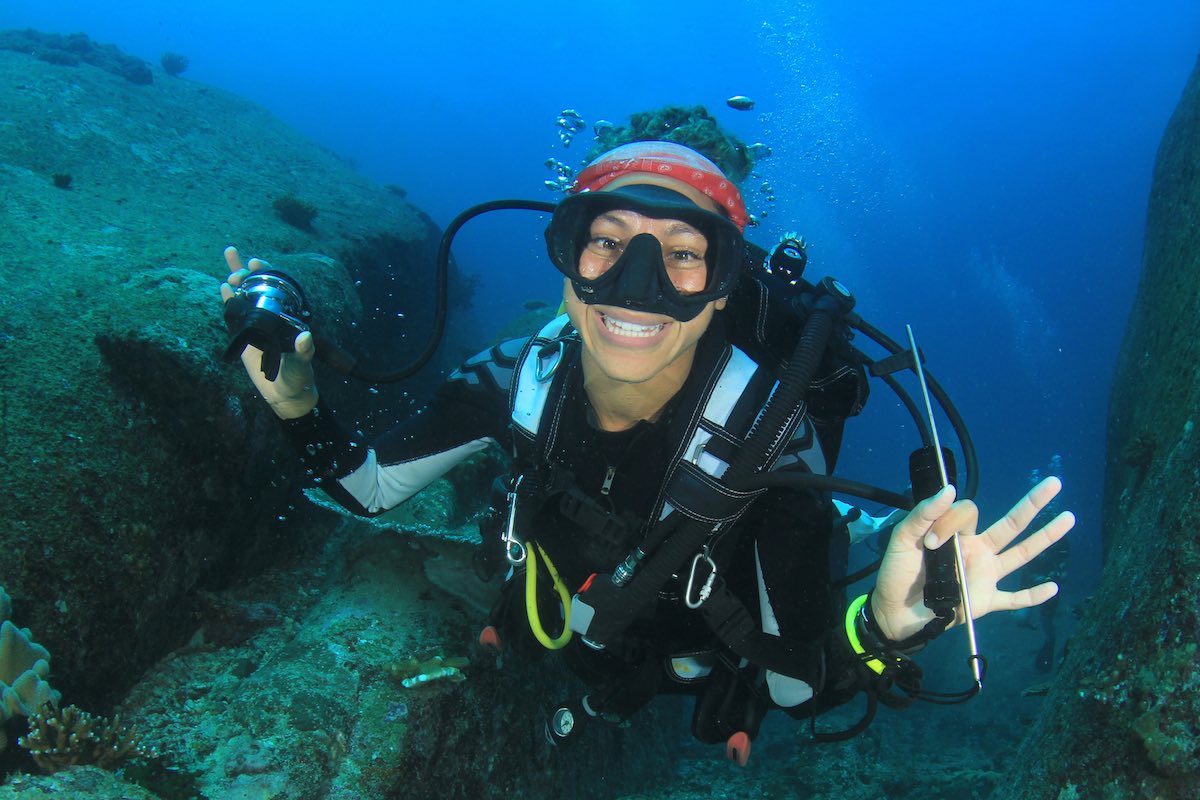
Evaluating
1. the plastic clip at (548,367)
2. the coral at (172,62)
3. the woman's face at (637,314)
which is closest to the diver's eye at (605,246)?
the woman's face at (637,314)

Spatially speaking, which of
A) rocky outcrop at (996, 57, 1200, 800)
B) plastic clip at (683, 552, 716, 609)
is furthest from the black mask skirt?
rocky outcrop at (996, 57, 1200, 800)

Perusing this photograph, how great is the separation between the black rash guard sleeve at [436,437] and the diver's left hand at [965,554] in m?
2.14

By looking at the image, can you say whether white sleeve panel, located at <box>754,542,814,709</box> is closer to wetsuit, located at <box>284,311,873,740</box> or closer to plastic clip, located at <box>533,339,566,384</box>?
wetsuit, located at <box>284,311,873,740</box>

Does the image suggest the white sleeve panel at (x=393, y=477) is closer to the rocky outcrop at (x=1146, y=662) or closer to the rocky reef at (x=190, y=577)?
the rocky reef at (x=190, y=577)

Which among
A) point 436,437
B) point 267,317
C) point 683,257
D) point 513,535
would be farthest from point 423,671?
point 683,257

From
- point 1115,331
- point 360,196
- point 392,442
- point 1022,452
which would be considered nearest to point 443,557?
point 392,442

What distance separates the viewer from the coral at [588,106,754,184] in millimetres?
4895

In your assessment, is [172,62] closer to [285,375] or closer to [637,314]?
[285,375]

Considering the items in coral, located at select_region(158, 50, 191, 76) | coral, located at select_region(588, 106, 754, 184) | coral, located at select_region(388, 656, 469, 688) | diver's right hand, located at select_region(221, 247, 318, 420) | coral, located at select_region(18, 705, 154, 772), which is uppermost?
coral, located at select_region(588, 106, 754, 184)

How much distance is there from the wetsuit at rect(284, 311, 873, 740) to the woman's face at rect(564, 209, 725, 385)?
0.32 meters

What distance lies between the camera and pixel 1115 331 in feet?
192

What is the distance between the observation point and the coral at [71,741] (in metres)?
2.27

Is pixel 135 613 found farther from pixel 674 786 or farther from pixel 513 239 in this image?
pixel 513 239

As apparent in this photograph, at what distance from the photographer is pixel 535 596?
3121 millimetres
